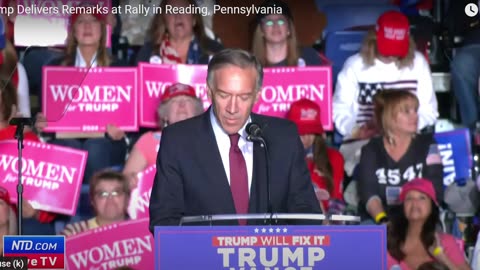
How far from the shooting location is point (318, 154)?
8258mm

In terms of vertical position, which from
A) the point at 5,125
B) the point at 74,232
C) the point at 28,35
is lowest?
the point at 74,232

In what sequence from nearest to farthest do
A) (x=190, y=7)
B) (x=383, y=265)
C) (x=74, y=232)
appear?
(x=383, y=265)
(x=74, y=232)
(x=190, y=7)

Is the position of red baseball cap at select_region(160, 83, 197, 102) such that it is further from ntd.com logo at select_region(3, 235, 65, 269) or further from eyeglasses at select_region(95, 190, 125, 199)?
ntd.com logo at select_region(3, 235, 65, 269)

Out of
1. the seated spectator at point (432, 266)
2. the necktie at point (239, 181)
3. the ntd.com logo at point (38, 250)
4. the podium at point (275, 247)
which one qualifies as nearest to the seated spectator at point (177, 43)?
the seated spectator at point (432, 266)

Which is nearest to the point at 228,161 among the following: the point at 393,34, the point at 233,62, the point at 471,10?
the point at 233,62

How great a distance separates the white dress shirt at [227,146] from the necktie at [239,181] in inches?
0.6

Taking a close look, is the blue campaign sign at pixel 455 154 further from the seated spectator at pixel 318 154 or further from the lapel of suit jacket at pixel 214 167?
the lapel of suit jacket at pixel 214 167

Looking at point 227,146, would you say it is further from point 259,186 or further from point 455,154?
point 455,154

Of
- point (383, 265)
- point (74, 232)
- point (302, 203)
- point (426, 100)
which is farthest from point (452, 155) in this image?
point (383, 265)

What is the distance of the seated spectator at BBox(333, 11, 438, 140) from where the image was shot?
8.58 m

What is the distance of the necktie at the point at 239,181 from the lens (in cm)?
543

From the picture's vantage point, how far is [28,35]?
7242mm

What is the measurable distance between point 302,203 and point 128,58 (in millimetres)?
3552

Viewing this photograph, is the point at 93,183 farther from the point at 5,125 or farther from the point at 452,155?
the point at 452,155
